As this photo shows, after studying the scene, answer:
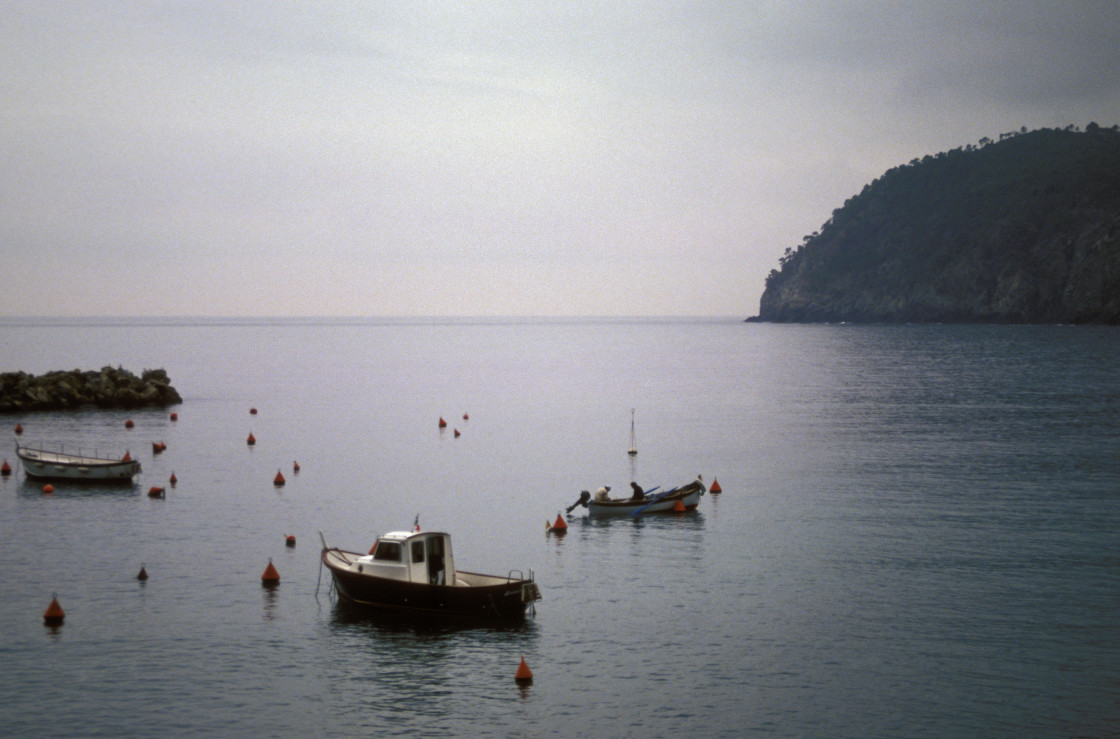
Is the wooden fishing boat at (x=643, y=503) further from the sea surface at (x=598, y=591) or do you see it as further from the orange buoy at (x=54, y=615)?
the orange buoy at (x=54, y=615)

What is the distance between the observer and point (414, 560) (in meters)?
38.5

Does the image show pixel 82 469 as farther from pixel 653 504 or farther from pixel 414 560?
pixel 653 504

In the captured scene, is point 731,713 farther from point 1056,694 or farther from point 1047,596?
point 1047,596

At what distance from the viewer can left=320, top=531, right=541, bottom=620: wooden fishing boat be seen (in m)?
37.4

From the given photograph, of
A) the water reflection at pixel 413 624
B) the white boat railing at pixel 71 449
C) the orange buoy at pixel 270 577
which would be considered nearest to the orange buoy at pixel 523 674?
the water reflection at pixel 413 624

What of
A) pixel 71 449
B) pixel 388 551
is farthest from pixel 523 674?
pixel 71 449

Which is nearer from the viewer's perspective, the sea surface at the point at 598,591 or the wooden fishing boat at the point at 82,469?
the sea surface at the point at 598,591

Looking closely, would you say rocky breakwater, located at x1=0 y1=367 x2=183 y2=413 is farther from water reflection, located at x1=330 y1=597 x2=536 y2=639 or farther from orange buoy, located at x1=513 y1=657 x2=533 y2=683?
orange buoy, located at x1=513 y1=657 x2=533 y2=683

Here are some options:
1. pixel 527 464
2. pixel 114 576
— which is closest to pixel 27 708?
pixel 114 576

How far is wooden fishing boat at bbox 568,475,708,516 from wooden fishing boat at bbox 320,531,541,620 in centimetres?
1766

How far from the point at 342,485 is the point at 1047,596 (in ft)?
142

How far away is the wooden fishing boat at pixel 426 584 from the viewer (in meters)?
37.4

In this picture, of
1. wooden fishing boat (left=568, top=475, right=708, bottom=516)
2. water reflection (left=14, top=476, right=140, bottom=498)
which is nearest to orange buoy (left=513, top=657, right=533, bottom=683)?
wooden fishing boat (left=568, top=475, right=708, bottom=516)

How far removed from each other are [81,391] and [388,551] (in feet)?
285
